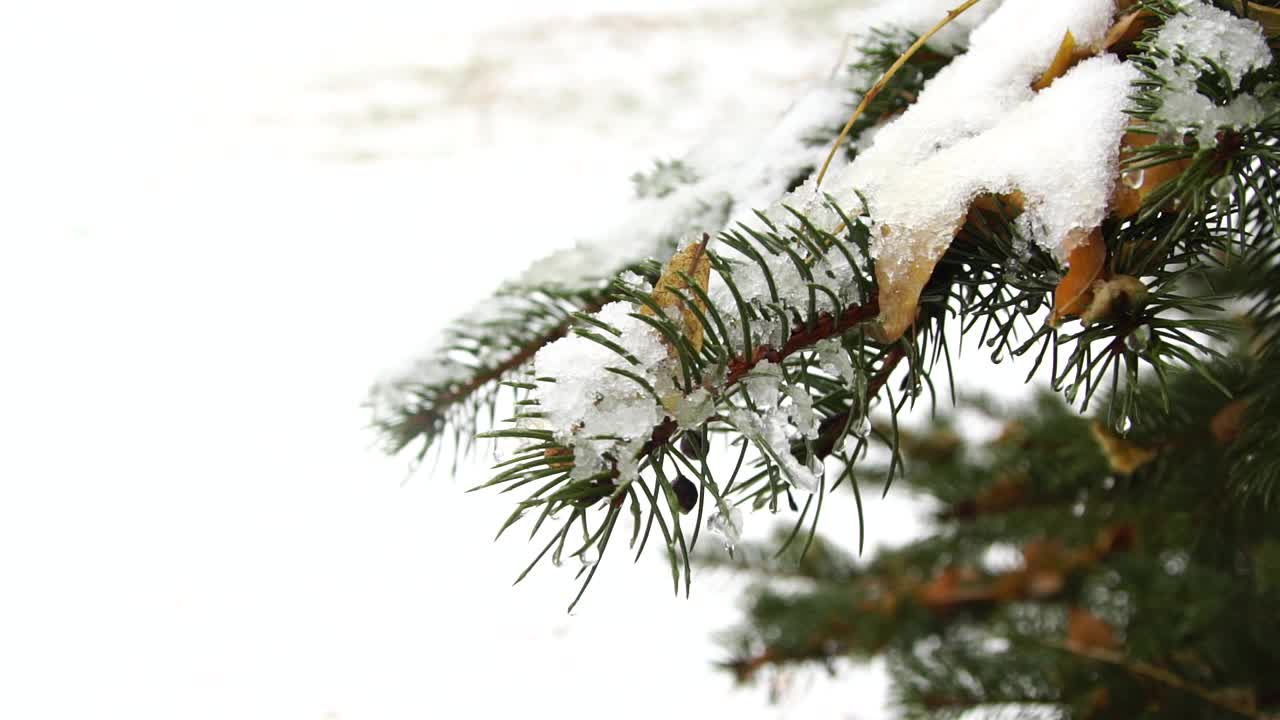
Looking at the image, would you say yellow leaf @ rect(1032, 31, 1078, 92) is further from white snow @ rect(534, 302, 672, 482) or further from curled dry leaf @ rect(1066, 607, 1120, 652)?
curled dry leaf @ rect(1066, 607, 1120, 652)

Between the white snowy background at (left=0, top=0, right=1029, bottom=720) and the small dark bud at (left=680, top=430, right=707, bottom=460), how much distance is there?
0.42 metres

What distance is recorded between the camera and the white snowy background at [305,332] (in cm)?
173

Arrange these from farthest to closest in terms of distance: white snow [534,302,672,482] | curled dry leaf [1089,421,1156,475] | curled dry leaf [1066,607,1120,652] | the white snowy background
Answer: the white snowy background, curled dry leaf [1066,607,1120,652], curled dry leaf [1089,421,1156,475], white snow [534,302,672,482]

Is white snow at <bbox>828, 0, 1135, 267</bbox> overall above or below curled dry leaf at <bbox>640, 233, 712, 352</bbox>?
above

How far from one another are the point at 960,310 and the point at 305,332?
2.10m

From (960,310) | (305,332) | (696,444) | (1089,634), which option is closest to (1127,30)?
(960,310)

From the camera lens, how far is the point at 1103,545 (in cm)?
103

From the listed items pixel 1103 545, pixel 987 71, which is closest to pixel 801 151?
pixel 987 71

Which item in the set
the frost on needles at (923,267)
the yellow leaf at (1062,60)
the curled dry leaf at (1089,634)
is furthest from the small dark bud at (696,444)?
the curled dry leaf at (1089,634)

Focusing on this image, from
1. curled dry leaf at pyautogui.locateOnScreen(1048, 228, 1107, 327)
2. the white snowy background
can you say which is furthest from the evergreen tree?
the white snowy background

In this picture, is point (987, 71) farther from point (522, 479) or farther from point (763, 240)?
point (522, 479)

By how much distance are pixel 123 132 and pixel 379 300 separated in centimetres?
116

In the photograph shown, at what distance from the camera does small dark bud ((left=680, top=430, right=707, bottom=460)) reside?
354 millimetres

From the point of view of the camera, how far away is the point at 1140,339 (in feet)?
1.14
